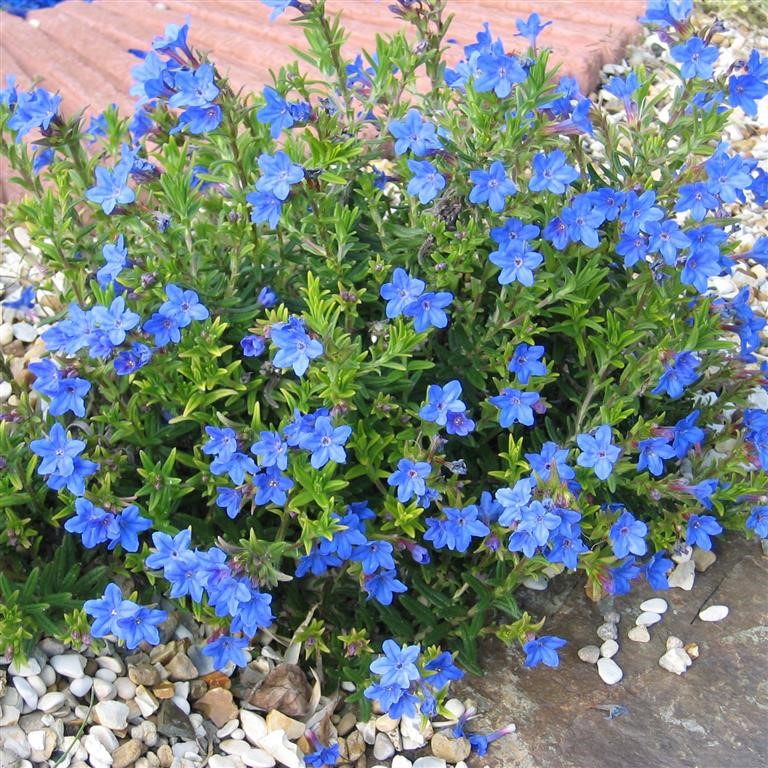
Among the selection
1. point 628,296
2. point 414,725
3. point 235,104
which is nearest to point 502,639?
point 414,725

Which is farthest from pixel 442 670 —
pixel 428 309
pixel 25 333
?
pixel 25 333

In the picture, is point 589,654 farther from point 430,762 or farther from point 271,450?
point 271,450

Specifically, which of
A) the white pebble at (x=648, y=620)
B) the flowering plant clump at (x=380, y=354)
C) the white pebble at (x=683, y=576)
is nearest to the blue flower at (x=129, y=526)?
the flowering plant clump at (x=380, y=354)

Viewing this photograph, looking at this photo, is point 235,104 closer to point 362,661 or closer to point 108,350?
point 108,350

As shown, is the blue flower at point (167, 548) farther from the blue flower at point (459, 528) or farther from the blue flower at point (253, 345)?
the blue flower at point (459, 528)

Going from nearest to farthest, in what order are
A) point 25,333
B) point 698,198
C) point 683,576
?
point 698,198 → point 683,576 → point 25,333

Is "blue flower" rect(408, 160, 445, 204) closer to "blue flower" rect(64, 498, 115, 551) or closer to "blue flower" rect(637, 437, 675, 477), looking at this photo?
"blue flower" rect(637, 437, 675, 477)
